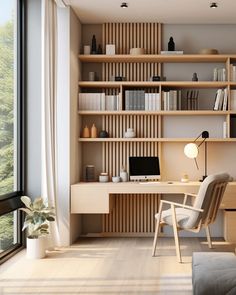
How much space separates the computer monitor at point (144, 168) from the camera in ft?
22.3

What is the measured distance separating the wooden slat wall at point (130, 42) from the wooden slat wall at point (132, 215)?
5.50 feet

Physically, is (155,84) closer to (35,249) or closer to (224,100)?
(224,100)

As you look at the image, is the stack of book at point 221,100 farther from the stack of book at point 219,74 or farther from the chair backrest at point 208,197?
the chair backrest at point 208,197

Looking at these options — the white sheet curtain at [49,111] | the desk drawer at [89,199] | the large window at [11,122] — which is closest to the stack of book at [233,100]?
the desk drawer at [89,199]

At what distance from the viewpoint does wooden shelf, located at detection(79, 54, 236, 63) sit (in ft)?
22.2

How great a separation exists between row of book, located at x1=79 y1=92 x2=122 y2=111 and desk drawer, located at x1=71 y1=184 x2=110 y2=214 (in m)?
1.14

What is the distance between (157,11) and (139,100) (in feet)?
3.86

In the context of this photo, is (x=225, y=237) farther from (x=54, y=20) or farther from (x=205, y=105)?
(x=54, y=20)

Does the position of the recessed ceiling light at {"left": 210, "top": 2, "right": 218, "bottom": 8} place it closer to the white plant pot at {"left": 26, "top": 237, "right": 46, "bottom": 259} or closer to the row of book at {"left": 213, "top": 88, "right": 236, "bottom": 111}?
the row of book at {"left": 213, "top": 88, "right": 236, "bottom": 111}

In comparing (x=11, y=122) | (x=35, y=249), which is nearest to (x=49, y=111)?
(x=11, y=122)

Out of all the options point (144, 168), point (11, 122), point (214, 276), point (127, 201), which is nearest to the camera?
point (214, 276)

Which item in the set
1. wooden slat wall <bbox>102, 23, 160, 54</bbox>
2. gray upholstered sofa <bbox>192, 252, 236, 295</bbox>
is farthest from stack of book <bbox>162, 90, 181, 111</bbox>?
gray upholstered sofa <bbox>192, 252, 236, 295</bbox>

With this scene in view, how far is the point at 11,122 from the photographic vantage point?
5.86 metres

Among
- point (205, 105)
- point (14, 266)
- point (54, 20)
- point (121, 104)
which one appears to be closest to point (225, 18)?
point (205, 105)
